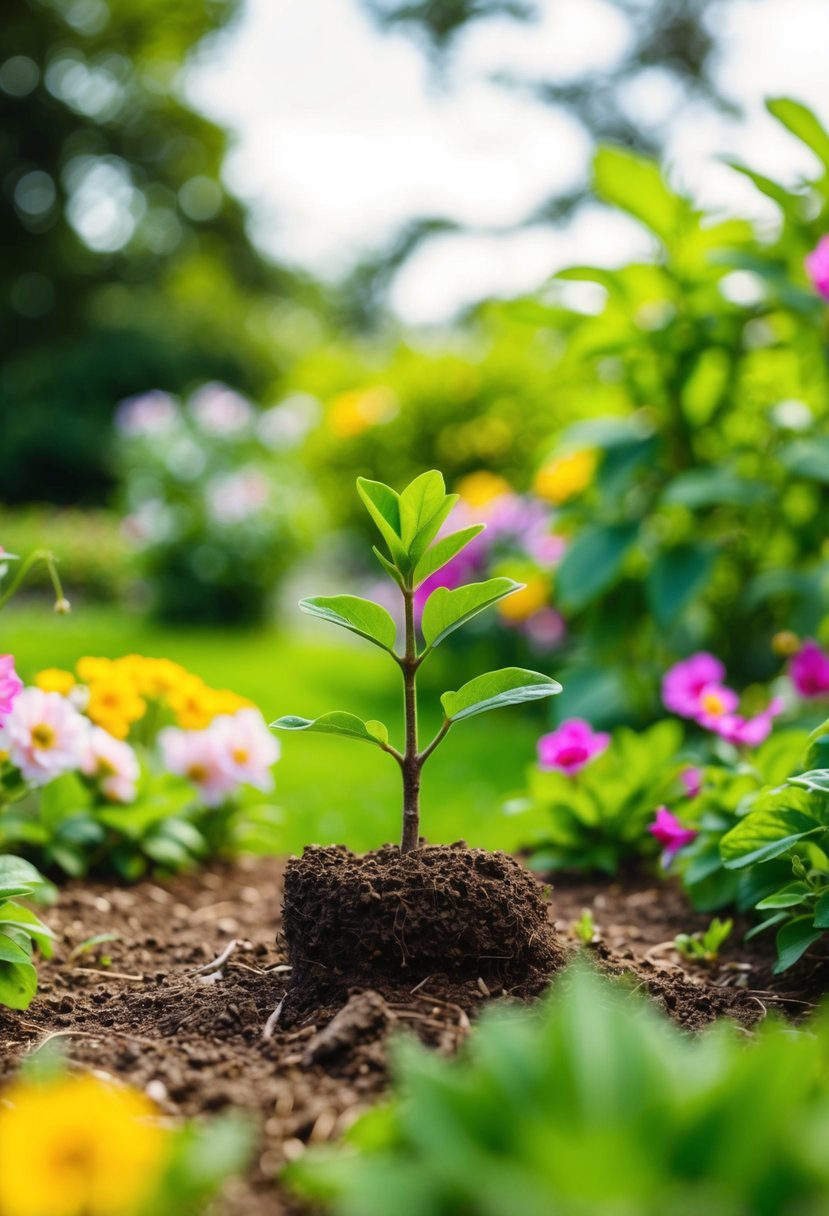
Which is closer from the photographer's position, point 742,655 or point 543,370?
point 742,655

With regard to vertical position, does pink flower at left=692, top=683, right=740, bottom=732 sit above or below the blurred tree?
below

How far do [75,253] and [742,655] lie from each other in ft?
62.7

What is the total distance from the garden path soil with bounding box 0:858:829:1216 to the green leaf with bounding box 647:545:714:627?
2.85 feet

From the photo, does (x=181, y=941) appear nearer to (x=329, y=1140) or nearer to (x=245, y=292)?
(x=329, y=1140)

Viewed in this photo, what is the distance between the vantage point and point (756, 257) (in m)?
3.18

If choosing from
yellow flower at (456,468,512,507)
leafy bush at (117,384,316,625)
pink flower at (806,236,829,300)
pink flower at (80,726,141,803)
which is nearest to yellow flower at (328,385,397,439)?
yellow flower at (456,468,512,507)

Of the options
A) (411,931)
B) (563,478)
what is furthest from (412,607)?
(563,478)

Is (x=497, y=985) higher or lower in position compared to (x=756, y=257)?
lower

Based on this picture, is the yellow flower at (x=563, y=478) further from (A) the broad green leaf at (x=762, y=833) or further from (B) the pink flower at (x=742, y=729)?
(A) the broad green leaf at (x=762, y=833)

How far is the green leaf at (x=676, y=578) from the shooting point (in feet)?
10.1

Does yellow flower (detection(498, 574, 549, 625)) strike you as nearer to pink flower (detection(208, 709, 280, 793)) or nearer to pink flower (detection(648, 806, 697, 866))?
pink flower (detection(208, 709, 280, 793))

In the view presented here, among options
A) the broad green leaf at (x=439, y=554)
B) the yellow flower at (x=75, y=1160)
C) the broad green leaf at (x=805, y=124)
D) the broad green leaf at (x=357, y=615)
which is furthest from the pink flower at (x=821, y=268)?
the yellow flower at (x=75, y=1160)

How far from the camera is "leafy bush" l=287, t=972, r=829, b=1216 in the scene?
2.27 ft

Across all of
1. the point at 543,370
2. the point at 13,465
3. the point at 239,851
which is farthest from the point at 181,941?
the point at 13,465
